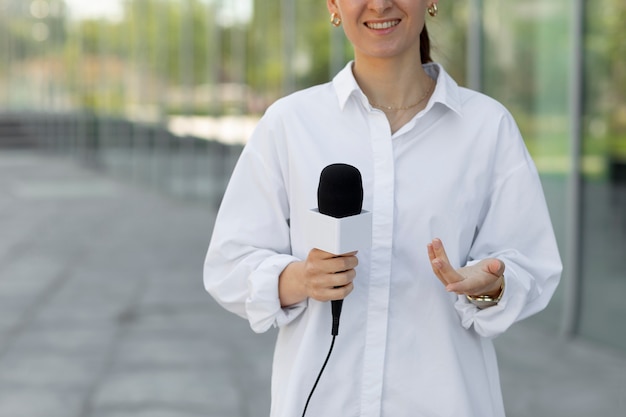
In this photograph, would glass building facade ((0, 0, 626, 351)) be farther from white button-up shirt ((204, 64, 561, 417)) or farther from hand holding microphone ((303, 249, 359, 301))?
hand holding microphone ((303, 249, 359, 301))

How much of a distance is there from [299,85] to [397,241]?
24.4ft

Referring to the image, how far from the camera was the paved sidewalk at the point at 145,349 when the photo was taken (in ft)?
14.4

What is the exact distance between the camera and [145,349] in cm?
530

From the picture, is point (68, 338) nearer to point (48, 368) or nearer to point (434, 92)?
point (48, 368)

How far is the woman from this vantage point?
1.55m

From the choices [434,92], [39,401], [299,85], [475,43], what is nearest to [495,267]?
[434,92]

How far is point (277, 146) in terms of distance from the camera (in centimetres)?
160

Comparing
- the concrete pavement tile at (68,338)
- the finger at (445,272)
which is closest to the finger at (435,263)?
the finger at (445,272)

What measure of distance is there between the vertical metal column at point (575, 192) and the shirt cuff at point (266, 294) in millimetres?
4190

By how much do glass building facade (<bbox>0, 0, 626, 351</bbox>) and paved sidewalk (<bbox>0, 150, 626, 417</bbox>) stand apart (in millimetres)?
692

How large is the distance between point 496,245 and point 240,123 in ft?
30.3

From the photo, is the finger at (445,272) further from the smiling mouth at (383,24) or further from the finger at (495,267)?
the smiling mouth at (383,24)

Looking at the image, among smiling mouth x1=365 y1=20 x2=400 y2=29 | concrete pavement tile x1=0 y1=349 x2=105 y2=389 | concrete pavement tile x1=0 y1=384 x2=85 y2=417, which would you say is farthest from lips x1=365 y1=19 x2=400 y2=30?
concrete pavement tile x1=0 y1=349 x2=105 y2=389

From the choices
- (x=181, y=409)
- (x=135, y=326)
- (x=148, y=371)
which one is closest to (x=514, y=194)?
(x=181, y=409)
